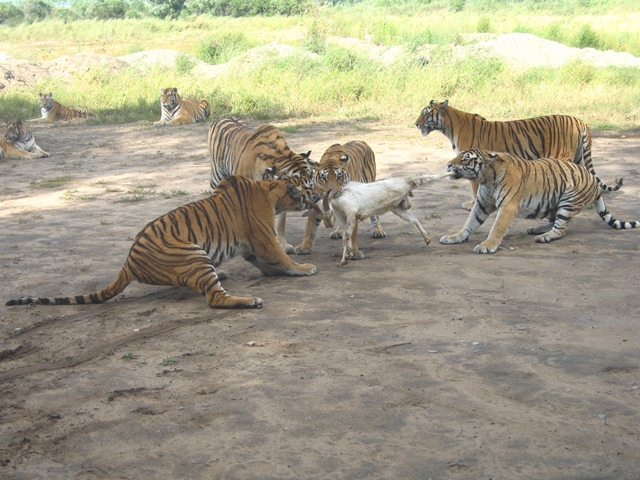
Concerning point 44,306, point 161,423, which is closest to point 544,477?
point 161,423

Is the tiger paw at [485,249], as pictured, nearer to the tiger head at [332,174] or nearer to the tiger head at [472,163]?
the tiger head at [472,163]

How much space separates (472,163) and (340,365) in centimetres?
328

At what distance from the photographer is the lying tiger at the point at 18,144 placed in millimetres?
12625

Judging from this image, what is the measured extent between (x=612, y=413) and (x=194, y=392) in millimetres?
1978

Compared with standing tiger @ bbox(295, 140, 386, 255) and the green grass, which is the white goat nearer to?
standing tiger @ bbox(295, 140, 386, 255)

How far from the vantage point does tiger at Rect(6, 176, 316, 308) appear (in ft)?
17.5

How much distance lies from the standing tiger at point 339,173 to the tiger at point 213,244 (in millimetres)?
361

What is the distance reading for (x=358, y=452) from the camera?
10.7 ft

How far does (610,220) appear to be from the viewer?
24.2 ft

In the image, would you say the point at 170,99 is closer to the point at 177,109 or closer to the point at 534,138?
the point at 177,109

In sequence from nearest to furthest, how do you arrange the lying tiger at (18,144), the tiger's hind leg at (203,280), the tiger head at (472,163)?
the tiger's hind leg at (203,280) → the tiger head at (472,163) → the lying tiger at (18,144)

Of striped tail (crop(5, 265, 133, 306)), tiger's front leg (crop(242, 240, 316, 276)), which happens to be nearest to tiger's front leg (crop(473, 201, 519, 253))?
tiger's front leg (crop(242, 240, 316, 276))

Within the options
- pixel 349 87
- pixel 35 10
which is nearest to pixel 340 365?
pixel 349 87

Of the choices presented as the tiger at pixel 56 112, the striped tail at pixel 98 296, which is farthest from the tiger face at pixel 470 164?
the tiger at pixel 56 112
